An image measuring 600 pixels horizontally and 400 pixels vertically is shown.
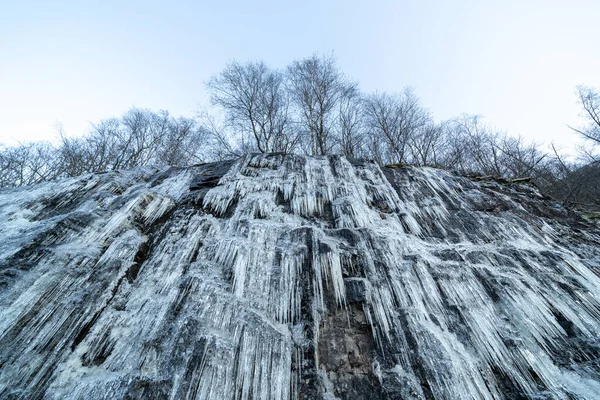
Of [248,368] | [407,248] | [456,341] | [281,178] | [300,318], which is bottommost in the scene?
[248,368]

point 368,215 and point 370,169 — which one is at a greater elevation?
point 370,169

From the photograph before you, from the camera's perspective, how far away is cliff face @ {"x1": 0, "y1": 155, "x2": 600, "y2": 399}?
262cm

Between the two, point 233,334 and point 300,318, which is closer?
point 233,334

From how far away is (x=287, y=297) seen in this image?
346 cm

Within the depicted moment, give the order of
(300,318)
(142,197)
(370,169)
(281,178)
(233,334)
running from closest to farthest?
(233,334), (300,318), (142,197), (281,178), (370,169)

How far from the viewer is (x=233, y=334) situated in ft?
9.65

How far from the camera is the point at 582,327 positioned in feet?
10.9

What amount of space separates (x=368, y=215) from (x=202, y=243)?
353 centimetres

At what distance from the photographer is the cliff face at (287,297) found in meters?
2.62

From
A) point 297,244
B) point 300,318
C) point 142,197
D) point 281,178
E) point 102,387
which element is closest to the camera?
point 102,387

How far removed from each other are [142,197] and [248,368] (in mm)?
4222

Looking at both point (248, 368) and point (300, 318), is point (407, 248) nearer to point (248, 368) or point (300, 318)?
point (300, 318)

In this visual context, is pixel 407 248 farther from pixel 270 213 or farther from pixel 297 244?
pixel 270 213

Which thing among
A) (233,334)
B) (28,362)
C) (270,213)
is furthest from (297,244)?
(28,362)
